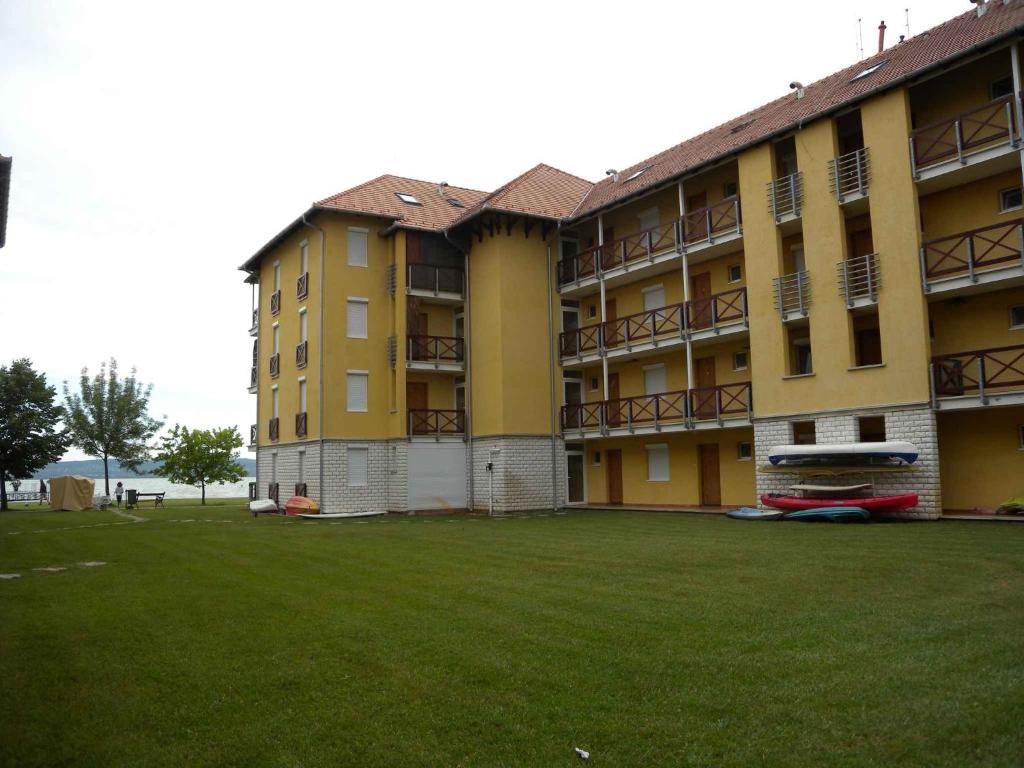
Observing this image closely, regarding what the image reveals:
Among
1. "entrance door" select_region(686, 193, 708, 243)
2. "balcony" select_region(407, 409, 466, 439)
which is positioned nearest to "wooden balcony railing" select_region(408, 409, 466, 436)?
"balcony" select_region(407, 409, 466, 439)

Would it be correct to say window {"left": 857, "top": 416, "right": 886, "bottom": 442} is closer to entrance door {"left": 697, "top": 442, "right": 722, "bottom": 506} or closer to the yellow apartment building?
the yellow apartment building

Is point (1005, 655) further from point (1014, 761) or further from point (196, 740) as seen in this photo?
point (196, 740)

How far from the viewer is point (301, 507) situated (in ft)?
93.5

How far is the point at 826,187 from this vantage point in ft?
70.7

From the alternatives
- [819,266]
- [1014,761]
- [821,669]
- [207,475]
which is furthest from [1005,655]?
[207,475]

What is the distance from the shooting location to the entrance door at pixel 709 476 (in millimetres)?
26356

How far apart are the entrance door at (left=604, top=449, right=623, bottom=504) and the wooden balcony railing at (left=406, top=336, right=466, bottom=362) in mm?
6533

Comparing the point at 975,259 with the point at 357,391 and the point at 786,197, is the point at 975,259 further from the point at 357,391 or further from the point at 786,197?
the point at 357,391

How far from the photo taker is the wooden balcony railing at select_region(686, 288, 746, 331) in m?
24.4

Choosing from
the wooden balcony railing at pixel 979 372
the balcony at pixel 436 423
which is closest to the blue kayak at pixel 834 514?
the wooden balcony railing at pixel 979 372

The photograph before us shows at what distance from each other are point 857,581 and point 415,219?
23562 mm

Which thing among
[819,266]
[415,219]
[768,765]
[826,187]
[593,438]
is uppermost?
[415,219]

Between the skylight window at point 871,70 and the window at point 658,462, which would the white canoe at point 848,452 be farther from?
the skylight window at point 871,70

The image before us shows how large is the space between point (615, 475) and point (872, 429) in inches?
408
